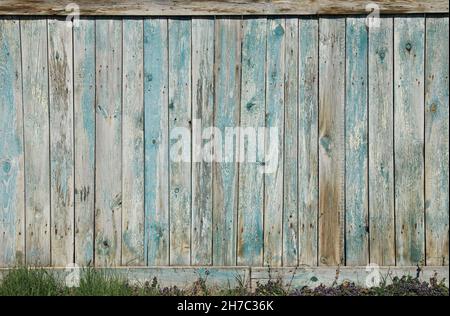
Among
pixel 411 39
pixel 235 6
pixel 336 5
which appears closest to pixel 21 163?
pixel 235 6

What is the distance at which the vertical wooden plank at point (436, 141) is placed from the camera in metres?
5.23

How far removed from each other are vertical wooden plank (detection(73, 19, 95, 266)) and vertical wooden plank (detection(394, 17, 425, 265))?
81.3 inches

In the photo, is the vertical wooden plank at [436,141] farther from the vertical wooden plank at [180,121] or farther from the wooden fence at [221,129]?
the vertical wooden plank at [180,121]

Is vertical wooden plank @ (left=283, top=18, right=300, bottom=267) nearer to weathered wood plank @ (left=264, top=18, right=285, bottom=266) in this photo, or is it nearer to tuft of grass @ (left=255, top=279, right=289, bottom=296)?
weathered wood plank @ (left=264, top=18, right=285, bottom=266)

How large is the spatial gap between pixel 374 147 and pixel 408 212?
A: 0.50 meters

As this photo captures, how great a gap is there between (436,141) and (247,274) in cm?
158

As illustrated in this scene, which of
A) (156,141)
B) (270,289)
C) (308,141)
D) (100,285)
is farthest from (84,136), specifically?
(270,289)

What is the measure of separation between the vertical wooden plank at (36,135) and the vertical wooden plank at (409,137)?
2.38m

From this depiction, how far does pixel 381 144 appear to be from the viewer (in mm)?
5238

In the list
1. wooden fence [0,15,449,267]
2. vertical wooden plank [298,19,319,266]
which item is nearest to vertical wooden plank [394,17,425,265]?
wooden fence [0,15,449,267]

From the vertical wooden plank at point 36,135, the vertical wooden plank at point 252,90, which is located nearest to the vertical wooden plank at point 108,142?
the vertical wooden plank at point 36,135

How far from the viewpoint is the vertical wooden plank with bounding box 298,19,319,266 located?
5203 millimetres

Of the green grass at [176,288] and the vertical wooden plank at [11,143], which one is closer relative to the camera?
the green grass at [176,288]

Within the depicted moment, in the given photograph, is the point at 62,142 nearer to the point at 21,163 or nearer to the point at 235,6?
the point at 21,163
